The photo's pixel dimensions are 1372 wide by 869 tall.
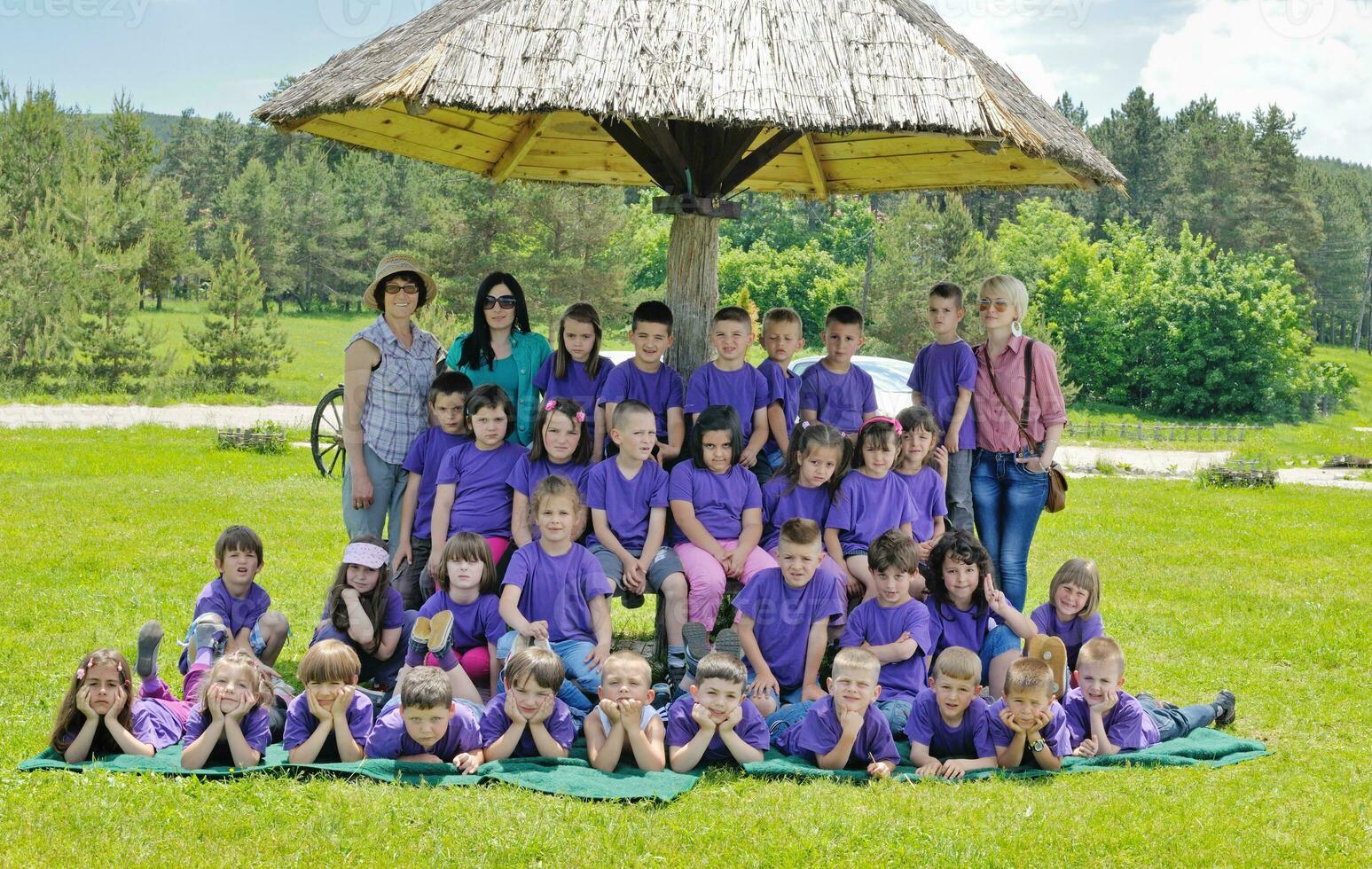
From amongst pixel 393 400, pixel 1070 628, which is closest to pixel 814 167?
pixel 393 400

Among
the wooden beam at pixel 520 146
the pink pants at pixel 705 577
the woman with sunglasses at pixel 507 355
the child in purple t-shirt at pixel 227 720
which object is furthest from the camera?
the wooden beam at pixel 520 146

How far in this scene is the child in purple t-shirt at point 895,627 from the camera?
482 centimetres

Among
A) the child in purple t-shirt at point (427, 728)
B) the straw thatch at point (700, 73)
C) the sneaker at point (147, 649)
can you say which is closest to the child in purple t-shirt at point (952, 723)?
the child in purple t-shirt at point (427, 728)

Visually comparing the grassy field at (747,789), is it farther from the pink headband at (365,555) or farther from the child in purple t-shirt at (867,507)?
the child in purple t-shirt at (867,507)

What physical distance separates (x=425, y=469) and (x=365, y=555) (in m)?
0.84

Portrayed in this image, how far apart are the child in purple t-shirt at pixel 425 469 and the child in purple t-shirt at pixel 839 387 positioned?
71.2 inches

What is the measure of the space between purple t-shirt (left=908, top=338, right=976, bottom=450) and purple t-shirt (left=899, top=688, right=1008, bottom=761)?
5.94ft

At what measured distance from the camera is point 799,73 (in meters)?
5.23

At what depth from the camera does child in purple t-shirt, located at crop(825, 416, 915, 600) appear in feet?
17.5

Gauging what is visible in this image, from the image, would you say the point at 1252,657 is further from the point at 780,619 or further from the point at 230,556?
the point at 230,556

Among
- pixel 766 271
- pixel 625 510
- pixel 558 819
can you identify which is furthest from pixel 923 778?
pixel 766 271

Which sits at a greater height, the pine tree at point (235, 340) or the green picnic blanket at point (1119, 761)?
the pine tree at point (235, 340)

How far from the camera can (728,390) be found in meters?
5.75

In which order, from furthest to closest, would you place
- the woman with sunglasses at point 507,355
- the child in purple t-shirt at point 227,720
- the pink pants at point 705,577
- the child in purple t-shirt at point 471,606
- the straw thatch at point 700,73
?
1. the woman with sunglasses at point 507,355
2. the pink pants at point 705,577
3. the straw thatch at point 700,73
4. the child in purple t-shirt at point 471,606
5. the child in purple t-shirt at point 227,720
